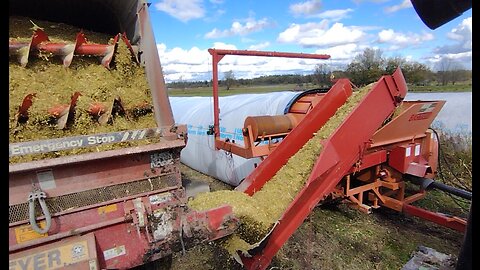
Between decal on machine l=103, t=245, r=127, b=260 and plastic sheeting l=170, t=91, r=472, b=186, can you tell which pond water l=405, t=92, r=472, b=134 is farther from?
decal on machine l=103, t=245, r=127, b=260

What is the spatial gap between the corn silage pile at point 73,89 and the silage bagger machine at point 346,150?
4.86 ft

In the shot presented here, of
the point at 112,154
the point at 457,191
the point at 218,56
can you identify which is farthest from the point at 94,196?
the point at 457,191

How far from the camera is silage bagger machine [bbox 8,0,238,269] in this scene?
2193mm

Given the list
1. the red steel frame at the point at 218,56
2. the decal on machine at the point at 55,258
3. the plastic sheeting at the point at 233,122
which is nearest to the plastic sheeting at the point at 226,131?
the plastic sheeting at the point at 233,122

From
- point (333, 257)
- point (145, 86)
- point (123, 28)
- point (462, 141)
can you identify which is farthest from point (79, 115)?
point (462, 141)

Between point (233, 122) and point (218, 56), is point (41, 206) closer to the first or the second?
point (218, 56)

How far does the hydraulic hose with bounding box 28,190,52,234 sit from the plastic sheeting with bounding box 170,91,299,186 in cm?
512

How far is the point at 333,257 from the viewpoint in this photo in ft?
15.1

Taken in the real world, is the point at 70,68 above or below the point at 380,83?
above

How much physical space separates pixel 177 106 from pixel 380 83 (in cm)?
1011

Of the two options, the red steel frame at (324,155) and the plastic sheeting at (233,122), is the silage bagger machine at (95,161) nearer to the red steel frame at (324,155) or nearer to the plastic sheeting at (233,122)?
the red steel frame at (324,155)

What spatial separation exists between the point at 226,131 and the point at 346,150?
208 inches

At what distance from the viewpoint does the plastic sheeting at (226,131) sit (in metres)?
7.44
